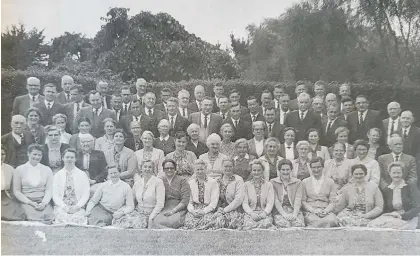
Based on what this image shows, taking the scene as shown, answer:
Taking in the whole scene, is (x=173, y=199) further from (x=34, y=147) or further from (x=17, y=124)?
(x=17, y=124)

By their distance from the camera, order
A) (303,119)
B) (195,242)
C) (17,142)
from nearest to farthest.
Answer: (195,242), (17,142), (303,119)

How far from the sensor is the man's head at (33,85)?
750 cm

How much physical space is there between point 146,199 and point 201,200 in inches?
22.5

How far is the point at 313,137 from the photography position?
24.7 feet

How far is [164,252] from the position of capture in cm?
730

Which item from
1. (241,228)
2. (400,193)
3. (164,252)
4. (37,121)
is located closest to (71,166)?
(37,121)

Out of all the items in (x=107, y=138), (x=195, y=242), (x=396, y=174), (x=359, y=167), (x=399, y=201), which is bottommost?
(x=195, y=242)

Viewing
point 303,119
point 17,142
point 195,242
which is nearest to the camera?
point 195,242

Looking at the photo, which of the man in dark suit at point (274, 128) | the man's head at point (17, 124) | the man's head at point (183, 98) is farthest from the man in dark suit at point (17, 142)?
the man in dark suit at point (274, 128)

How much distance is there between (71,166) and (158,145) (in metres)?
0.93

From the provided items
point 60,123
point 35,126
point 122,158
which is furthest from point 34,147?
point 122,158

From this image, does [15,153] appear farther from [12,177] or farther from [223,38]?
[223,38]

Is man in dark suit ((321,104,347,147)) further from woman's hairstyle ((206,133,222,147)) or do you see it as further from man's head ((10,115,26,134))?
man's head ((10,115,26,134))

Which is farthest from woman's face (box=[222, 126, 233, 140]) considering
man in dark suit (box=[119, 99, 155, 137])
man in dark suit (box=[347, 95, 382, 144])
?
man in dark suit (box=[347, 95, 382, 144])
